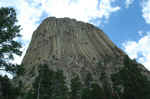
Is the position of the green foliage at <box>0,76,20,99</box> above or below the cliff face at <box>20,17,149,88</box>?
below

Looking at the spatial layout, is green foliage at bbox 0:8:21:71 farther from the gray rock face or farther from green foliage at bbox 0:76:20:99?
the gray rock face

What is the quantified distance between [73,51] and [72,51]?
A: 0.51 meters

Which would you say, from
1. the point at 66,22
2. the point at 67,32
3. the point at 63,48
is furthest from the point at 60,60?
the point at 66,22

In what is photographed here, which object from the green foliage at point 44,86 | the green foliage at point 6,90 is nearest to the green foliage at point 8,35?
the green foliage at point 6,90

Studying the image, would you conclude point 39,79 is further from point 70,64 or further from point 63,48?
point 63,48

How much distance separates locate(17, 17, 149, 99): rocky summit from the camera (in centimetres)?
6762

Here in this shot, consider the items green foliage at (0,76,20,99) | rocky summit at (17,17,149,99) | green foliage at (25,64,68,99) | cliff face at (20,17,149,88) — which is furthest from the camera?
cliff face at (20,17,149,88)

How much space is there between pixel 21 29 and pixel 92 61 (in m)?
66.8

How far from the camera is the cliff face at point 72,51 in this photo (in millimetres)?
68812

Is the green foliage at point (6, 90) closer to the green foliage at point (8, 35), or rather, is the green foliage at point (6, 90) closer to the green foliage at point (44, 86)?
the green foliage at point (8, 35)

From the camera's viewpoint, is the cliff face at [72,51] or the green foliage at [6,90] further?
the cliff face at [72,51]

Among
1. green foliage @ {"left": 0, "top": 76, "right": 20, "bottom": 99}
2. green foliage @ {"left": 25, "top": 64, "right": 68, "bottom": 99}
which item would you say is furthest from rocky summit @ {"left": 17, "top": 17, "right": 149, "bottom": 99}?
green foliage @ {"left": 0, "top": 76, "right": 20, "bottom": 99}

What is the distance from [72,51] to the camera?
266 feet

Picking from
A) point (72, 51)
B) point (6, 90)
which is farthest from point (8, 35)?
point (72, 51)
